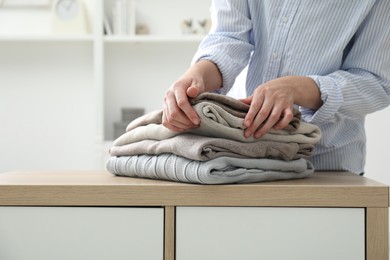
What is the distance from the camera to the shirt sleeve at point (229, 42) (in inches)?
53.2

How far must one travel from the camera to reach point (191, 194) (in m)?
1.01

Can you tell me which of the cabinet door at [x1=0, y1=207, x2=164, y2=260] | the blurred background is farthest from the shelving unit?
the cabinet door at [x1=0, y1=207, x2=164, y2=260]

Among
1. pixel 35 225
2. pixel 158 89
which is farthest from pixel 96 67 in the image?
pixel 35 225

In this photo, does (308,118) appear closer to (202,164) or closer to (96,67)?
(202,164)

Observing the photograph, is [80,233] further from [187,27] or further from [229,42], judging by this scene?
[187,27]

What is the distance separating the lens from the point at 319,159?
1.39m

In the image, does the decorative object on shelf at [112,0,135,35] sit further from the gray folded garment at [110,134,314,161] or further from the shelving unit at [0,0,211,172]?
the gray folded garment at [110,134,314,161]

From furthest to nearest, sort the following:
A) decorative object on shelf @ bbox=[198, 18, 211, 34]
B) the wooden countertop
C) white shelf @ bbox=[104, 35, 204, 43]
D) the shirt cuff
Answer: decorative object on shelf @ bbox=[198, 18, 211, 34] < white shelf @ bbox=[104, 35, 204, 43] < the shirt cuff < the wooden countertop

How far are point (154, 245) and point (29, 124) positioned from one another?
2.87m

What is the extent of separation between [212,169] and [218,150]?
4 cm

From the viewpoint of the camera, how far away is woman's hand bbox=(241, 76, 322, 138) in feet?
3.52

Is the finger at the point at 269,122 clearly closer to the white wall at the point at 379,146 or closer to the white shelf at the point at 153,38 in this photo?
the white wall at the point at 379,146

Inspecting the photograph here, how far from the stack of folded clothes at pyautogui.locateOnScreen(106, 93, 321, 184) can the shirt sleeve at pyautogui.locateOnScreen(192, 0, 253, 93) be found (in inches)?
9.5

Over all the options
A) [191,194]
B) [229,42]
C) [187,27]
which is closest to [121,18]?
[187,27]
